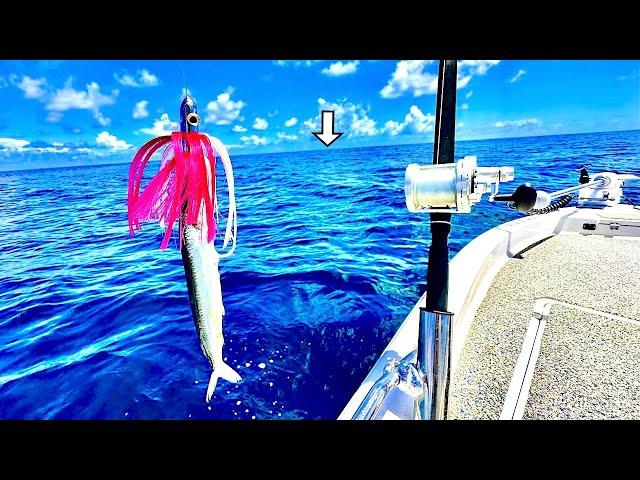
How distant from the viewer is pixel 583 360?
1.83 meters

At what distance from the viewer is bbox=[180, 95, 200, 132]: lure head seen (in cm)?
67

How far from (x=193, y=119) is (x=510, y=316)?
7.64 feet

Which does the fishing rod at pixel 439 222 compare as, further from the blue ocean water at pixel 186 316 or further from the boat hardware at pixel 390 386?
the blue ocean water at pixel 186 316

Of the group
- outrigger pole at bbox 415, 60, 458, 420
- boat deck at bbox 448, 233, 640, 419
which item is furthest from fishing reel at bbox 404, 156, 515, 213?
boat deck at bbox 448, 233, 640, 419

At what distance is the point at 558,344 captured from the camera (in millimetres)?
1970

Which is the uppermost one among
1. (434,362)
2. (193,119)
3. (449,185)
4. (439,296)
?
(193,119)

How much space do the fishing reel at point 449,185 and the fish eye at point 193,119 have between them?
50 centimetres

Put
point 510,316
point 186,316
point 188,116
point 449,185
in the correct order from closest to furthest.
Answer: point 188,116 → point 449,185 → point 510,316 → point 186,316

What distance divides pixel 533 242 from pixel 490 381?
2438 millimetres

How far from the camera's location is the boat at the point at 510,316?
100 cm

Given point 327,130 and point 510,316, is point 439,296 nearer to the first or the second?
point 327,130

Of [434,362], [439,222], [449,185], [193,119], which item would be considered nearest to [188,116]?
[193,119]
